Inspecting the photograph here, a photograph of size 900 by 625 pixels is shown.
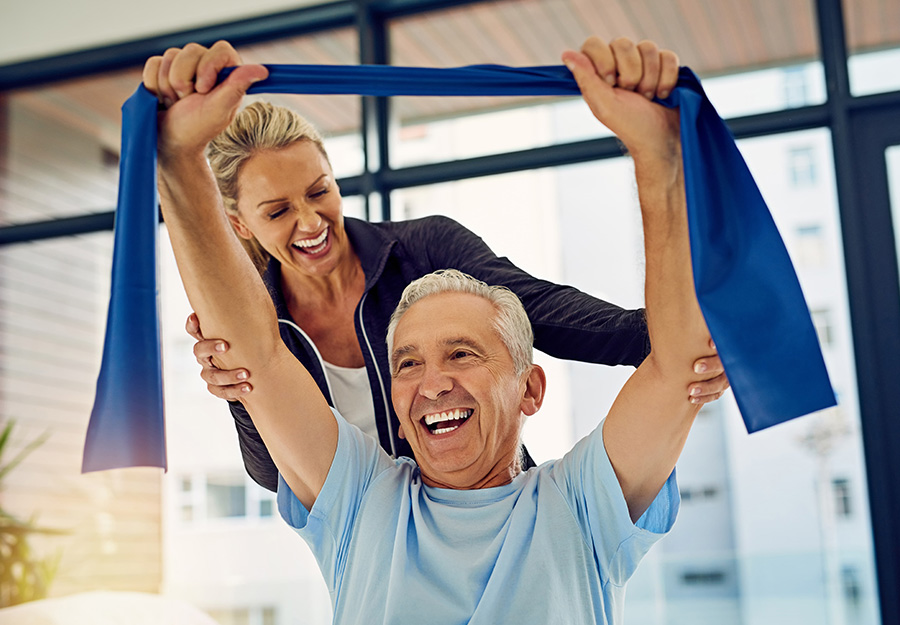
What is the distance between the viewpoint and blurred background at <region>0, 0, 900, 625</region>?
2.89m

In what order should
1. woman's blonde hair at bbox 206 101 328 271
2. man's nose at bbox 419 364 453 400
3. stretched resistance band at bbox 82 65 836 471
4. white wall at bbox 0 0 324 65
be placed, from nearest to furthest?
1. stretched resistance band at bbox 82 65 836 471
2. man's nose at bbox 419 364 453 400
3. woman's blonde hair at bbox 206 101 328 271
4. white wall at bbox 0 0 324 65

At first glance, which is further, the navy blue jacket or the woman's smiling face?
the woman's smiling face

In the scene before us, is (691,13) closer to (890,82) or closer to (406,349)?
(890,82)

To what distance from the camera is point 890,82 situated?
3.02m

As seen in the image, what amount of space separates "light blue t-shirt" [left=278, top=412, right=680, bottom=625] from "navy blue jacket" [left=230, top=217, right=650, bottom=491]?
267mm

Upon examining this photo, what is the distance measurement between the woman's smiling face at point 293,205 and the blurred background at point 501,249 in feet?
4.13

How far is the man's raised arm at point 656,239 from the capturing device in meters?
1.36

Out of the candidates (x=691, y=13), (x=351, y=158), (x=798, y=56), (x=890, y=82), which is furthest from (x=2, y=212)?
(x=890, y=82)

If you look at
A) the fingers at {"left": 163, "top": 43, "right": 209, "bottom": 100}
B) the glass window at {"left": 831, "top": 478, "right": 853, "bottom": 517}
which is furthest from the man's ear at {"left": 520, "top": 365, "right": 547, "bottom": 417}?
the glass window at {"left": 831, "top": 478, "right": 853, "bottom": 517}

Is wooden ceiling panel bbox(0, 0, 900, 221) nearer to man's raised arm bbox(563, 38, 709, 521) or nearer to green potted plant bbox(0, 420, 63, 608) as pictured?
green potted plant bbox(0, 420, 63, 608)

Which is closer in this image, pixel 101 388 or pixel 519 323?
pixel 101 388

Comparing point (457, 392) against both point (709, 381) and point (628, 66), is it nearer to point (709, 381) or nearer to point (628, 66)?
point (709, 381)

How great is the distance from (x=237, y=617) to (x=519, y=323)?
7.14ft

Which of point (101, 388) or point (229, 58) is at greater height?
point (229, 58)
